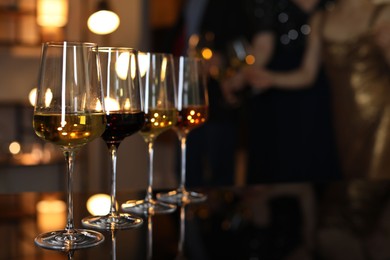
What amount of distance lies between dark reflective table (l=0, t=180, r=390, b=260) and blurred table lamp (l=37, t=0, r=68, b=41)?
2575 mm

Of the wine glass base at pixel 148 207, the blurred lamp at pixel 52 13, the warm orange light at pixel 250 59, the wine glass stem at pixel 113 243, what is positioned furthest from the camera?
the blurred lamp at pixel 52 13

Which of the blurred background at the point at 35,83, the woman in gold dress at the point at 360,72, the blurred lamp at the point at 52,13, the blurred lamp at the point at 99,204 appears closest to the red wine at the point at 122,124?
the blurred lamp at the point at 99,204

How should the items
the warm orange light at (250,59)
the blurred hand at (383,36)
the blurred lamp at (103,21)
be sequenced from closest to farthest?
the blurred hand at (383,36) → the warm orange light at (250,59) → the blurred lamp at (103,21)

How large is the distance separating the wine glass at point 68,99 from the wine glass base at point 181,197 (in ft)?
0.89

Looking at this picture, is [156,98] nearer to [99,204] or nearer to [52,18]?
[99,204]

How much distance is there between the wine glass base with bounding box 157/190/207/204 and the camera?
98cm

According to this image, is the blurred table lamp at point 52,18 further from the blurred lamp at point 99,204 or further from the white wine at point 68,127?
the white wine at point 68,127

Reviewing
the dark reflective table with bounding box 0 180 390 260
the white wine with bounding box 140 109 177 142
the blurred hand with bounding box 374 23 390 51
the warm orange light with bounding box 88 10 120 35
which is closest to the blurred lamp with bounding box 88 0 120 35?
the warm orange light with bounding box 88 10 120 35

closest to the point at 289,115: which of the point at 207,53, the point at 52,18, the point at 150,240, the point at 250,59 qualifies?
the point at 250,59

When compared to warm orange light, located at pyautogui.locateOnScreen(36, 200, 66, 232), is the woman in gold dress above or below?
above

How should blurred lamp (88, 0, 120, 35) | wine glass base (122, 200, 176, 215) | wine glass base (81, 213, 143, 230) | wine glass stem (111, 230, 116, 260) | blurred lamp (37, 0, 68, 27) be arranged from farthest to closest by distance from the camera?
blurred lamp (88, 0, 120, 35)
blurred lamp (37, 0, 68, 27)
wine glass base (122, 200, 176, 215)
wine glass base (81, 213, 143, 230)
wine glass stem (111, 230, 116, 260)

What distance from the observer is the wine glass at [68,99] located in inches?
27.8

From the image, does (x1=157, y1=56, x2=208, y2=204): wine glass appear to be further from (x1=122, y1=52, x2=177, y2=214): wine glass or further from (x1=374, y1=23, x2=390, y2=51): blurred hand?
(x1=374, y1=23, x2=390, y2=51): blurred hand

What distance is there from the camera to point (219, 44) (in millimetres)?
3258
